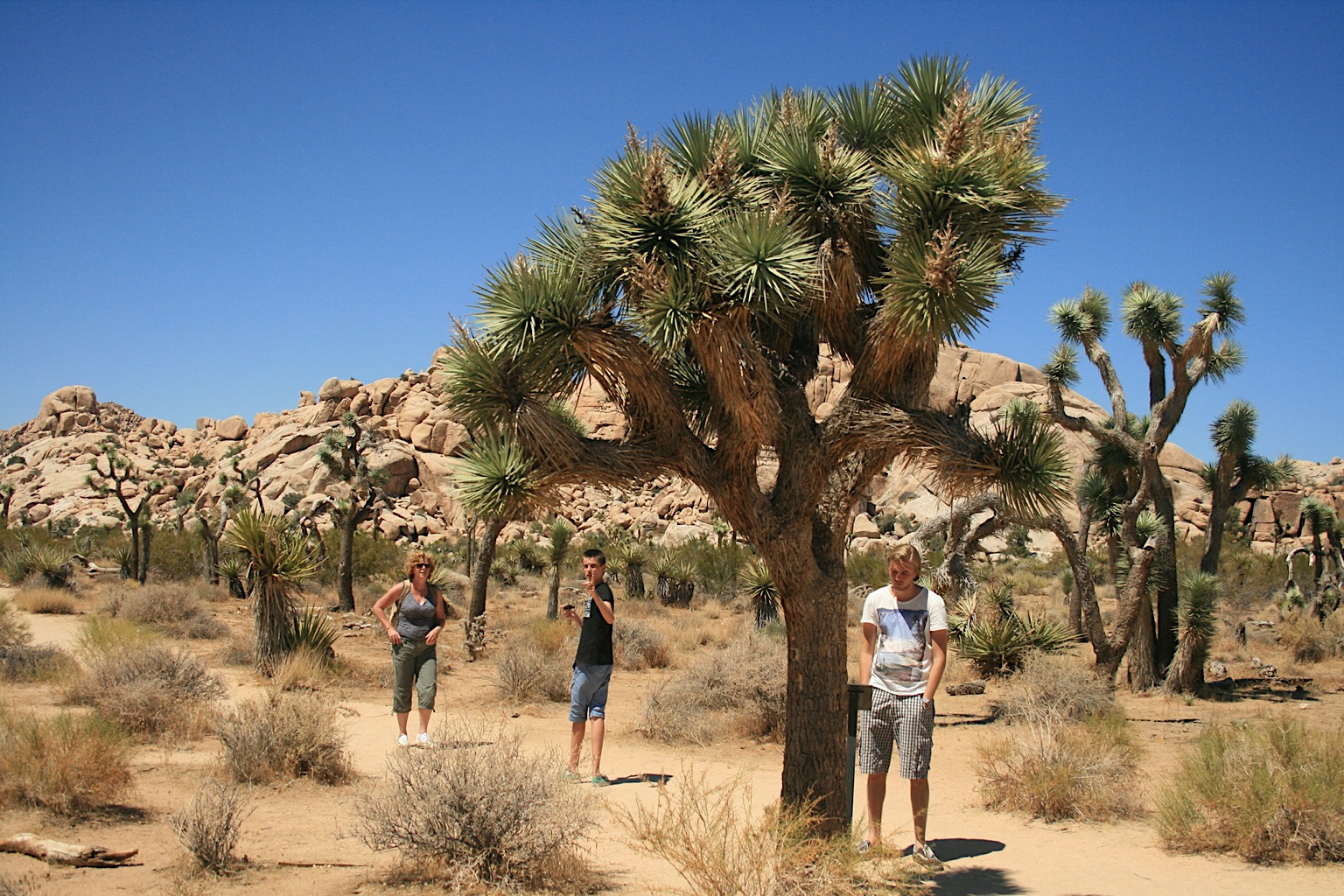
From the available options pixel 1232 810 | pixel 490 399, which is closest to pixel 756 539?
pixel 490 399

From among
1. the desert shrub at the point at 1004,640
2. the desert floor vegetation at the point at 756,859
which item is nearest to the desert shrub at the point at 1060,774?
the desert floor vegetation at the point at 756,859

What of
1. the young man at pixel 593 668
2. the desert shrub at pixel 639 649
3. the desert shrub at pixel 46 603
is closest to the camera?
the young man at pixel 593 668

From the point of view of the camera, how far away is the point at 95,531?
4166cm

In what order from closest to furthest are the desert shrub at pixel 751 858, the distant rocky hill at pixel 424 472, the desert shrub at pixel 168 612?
the desert shrub at pixel 751 858
the desert shrub at pixel 168 612
the distant rocky hill at pixel 424 472

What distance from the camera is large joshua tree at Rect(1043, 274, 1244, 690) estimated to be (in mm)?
13102

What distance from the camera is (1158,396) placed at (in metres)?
13.9

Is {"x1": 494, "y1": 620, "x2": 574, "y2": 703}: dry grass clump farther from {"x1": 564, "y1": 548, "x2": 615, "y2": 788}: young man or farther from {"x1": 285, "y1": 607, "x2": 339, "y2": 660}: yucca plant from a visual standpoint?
{"x1": 564, "y1": 548, "x2": 615, "y2": 788}: young man

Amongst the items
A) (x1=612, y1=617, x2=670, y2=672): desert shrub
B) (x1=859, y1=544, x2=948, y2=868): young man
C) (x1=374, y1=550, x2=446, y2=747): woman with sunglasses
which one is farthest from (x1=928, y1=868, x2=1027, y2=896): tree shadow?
(x1=612, y1=617, x2=670, y2=672): desert shrub

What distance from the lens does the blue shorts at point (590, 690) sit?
23.8ft

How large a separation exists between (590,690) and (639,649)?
26.0ft

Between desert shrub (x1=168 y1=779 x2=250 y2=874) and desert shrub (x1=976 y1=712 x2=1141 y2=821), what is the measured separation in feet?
17.6

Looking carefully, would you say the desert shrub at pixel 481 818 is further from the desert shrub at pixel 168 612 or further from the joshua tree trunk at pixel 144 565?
the joshua tree trunk at pixel 144 565

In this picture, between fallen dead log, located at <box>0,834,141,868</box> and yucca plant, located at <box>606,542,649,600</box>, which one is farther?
yucca plant, located at <box>606,542,649,600</box>

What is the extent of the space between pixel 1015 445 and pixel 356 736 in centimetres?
648
